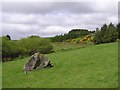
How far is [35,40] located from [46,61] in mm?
37330

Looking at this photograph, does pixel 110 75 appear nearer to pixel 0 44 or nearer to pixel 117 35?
pixel 0 44

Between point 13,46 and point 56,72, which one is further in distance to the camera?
point 13,46

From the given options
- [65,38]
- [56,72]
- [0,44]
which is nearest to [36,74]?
[56,72]

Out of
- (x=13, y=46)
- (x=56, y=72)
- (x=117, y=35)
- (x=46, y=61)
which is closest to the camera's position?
(x=56, y=72)

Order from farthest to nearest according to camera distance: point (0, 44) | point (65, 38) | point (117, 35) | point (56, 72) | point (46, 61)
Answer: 1. point (65, 38)
2. point (117, 35)
3. point (0, 44)
4. point (46, 61)
5. point (56, 72)

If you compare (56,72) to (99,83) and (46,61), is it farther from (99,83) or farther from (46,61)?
(99,83)

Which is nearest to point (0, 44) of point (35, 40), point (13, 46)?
point (13, 46)

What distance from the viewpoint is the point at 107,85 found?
17.3 metres

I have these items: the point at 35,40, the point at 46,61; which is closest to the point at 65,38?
the point at 35,40

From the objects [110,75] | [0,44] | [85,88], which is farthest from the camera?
[0,44]

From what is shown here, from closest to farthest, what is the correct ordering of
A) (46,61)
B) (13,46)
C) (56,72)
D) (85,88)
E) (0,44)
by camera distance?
(85,88) → (56,72) → (46,61) → (0,44) → (13,46)

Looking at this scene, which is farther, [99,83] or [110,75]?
[110,75]

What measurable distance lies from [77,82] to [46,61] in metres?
10.6

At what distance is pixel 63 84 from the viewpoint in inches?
759
